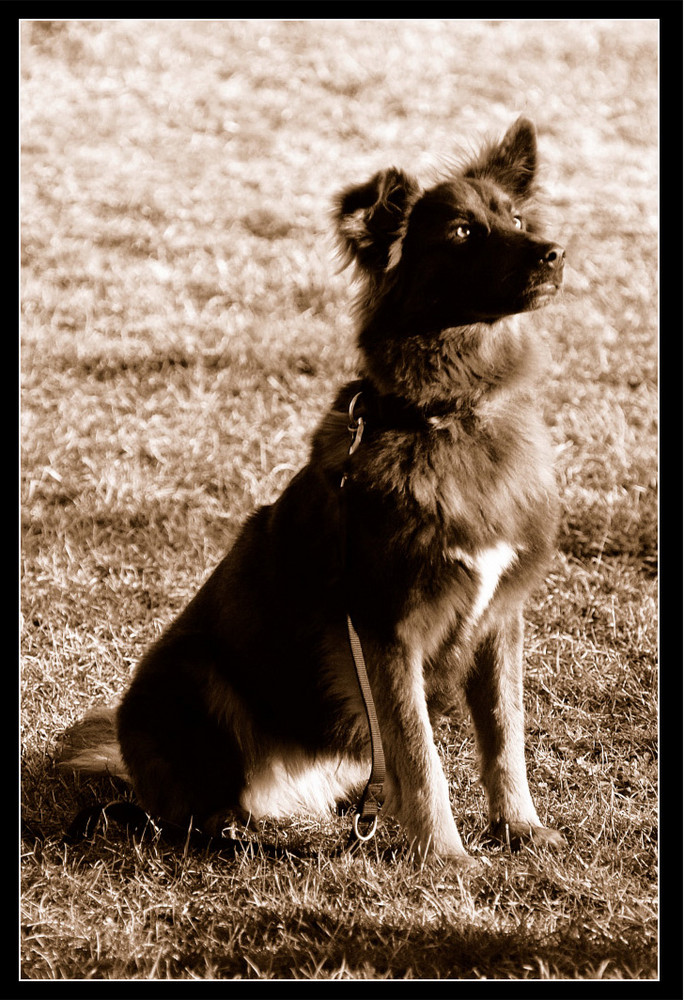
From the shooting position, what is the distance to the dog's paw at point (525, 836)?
345cm

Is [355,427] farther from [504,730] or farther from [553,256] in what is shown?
[504,730]

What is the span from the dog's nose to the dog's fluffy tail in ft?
7.59

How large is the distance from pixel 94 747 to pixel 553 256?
249 cm

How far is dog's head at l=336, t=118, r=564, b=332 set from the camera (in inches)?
131

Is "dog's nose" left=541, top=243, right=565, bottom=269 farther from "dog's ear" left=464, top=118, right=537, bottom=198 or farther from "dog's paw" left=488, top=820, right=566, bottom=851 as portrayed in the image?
"dog's paw" left=488, top=820, right=566, bottom=851

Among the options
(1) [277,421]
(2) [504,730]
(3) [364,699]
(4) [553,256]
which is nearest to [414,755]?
(3) [364,699]

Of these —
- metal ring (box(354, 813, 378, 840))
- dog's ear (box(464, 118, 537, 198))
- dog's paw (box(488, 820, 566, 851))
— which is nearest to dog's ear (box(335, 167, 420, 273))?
dog's ear (box(464, 118, 537, 198))

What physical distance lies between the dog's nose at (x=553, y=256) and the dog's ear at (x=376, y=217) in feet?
1.70

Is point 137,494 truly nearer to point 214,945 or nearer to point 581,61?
point 214,945

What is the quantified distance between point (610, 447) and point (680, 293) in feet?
7.32

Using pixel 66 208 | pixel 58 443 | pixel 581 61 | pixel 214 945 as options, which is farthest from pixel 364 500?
pixel 581 61

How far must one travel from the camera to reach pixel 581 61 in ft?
36.6

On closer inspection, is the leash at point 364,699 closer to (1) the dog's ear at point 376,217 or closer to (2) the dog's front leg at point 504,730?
(2) the dog's front leg at point 504,730

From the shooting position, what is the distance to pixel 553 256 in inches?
128
